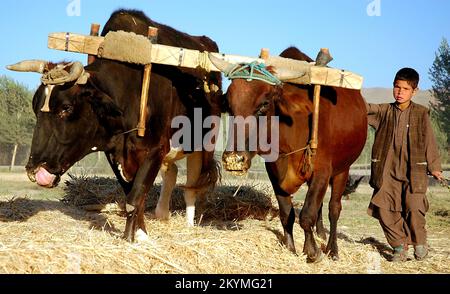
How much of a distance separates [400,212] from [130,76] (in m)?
3.46

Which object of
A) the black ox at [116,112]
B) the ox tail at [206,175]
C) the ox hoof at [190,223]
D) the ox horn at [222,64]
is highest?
the ox horn at [222,64]

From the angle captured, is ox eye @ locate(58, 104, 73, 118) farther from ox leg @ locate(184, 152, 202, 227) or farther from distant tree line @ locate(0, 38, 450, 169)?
distant tree line @ locate(0, 38, 450, 169)

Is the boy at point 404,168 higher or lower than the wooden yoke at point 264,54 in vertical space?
lower

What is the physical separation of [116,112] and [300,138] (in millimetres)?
1813

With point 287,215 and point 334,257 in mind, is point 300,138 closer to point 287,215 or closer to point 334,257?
point 287,215

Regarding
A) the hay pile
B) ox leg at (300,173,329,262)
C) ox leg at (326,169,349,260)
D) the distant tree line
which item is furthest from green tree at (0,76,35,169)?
ox leg at (300,173,329,262)

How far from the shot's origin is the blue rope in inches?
209

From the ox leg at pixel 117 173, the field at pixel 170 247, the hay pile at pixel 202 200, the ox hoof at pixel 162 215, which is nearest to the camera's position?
the field at pixel 170 247

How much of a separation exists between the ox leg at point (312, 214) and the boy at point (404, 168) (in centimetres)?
128

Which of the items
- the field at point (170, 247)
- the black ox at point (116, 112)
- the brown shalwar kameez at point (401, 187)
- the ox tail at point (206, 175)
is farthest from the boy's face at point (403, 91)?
the ox tail at point (206, 175)

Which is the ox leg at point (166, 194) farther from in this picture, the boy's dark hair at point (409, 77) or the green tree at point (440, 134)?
the green tree at point (440, 134)

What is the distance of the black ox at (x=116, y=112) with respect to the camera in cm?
523

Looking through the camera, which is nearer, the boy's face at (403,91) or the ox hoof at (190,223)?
the boy's face at (403,91)

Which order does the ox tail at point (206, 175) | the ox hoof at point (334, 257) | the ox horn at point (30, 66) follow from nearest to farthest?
the ox horn at point (30, 66) → the ox hoof at point (334, 257) → the ox tail at point (206, 175)
